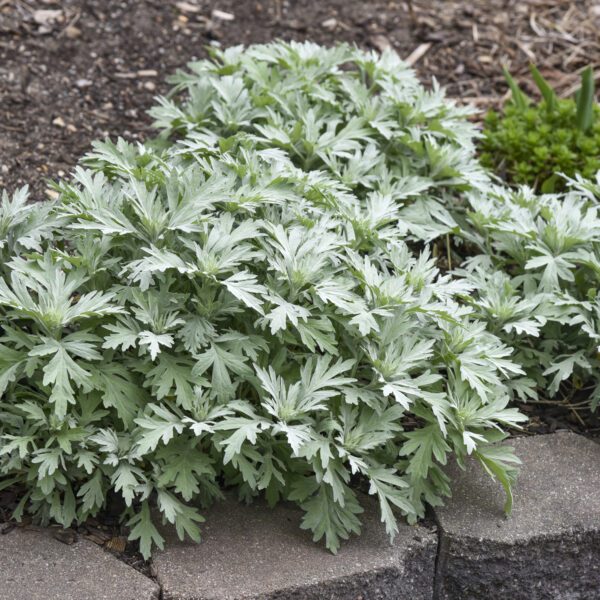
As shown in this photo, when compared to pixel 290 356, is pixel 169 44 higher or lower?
lower

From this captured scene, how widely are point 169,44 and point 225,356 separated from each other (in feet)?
9.25

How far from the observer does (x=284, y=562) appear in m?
2.91

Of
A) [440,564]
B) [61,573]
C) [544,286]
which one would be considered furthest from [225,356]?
[544,286]

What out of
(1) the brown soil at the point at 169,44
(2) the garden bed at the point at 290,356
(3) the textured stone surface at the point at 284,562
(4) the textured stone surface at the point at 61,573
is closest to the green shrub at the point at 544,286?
(2) the garden bed at the point at 290,356

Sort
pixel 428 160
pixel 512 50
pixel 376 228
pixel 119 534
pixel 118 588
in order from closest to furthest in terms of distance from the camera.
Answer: pixel 118 588
pixel 119 534
pixel 376 228
pixel 428 160
pixel 512 50

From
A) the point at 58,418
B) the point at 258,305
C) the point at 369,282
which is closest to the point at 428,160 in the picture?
the point at 369,282

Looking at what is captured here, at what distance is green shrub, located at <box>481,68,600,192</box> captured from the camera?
4.55m

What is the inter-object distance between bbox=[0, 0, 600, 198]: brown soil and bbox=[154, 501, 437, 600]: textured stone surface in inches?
72.3

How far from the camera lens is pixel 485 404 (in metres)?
3.19

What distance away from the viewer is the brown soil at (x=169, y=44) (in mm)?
4520

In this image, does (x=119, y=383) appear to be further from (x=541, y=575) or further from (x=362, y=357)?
(x=541, y=575)

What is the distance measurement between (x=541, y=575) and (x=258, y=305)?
1.37m

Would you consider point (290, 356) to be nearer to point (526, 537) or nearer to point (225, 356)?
point (225, 356)

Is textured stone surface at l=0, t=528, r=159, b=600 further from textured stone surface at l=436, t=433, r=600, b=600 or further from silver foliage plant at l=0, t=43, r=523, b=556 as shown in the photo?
textured stone surface at l=436, t=433, r=600, b=600
